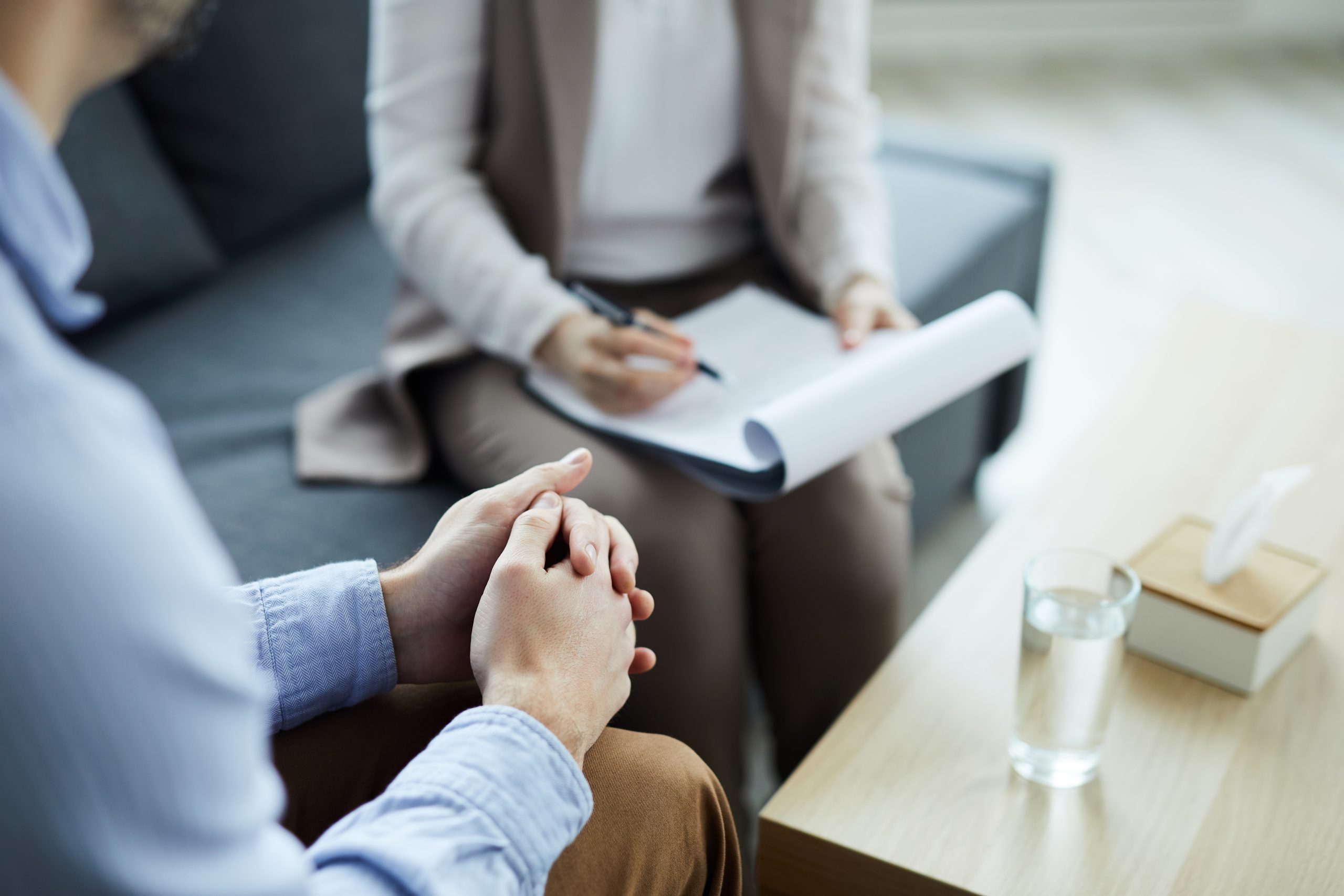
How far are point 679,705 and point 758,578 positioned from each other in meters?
0.16

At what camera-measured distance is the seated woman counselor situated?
108 cm

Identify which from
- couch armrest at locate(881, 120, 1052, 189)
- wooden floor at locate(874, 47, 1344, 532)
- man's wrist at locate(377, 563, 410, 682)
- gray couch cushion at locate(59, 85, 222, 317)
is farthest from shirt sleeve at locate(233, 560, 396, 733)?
couch armrest at locate(881, 120, 1052, 189)

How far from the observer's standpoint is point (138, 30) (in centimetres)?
49

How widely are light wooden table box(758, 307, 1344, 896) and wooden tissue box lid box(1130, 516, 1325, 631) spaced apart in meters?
0.06

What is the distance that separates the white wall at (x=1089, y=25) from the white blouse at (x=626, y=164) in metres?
2.40

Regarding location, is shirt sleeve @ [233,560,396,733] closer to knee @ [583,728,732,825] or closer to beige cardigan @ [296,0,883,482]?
knee @ [583,728,732,825]

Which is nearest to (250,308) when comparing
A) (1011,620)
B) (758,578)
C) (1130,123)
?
(758,578)

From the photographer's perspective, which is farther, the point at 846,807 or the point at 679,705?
the point at 679,705

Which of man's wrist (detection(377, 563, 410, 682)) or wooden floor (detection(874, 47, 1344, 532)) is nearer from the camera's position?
man's wrist (detection(377, 563, 410, 682))

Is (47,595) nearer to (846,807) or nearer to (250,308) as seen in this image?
(846,807)

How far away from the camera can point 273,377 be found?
4.67 ft

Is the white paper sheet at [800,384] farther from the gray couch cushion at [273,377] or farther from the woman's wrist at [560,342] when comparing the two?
the gray couch cushion at [273,377]

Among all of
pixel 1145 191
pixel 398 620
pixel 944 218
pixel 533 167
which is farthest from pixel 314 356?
pixel 1145 191

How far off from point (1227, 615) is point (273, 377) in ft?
3.52
